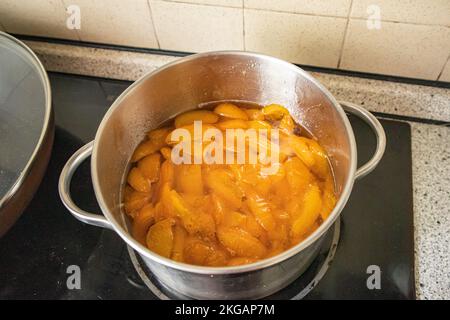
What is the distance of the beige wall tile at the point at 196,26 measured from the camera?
0.91 meters

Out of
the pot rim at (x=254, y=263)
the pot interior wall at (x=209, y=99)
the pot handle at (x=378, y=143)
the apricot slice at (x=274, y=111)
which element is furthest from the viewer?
the apricot slice at (x=274, y=111)

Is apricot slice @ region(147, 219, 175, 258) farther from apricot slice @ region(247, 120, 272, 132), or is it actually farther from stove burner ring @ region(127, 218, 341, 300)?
apricot slice @ region(247, 120, 272, 132)

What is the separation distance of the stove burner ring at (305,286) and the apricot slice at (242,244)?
0.36 feet

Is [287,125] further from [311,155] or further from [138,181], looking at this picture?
[138,181]

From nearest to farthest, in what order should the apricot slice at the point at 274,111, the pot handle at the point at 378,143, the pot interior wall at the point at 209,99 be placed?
the pot handle at the point at 378,143 → the pot interior wall at the point at 209,99 → the apricot slice at the point at 274,111

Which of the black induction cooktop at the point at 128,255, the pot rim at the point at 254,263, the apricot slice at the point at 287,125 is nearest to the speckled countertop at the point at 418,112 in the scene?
the black induction cooktop at the point at 128,255

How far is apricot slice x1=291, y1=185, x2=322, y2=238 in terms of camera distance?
30.0 inches

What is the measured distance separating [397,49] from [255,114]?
0.31 m

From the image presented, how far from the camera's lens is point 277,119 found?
3.08 feet

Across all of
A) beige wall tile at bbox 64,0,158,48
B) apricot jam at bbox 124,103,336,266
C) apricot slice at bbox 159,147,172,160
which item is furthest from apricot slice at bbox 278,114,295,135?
beige wall tile at bbox 64,0,158,48

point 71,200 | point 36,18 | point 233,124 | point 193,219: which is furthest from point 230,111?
point 36,18

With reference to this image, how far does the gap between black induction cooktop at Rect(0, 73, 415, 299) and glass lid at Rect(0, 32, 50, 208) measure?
0.25 feet

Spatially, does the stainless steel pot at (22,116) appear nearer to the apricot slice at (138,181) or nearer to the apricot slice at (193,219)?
the apricot slice at (138,181)

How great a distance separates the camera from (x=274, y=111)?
93 cm
